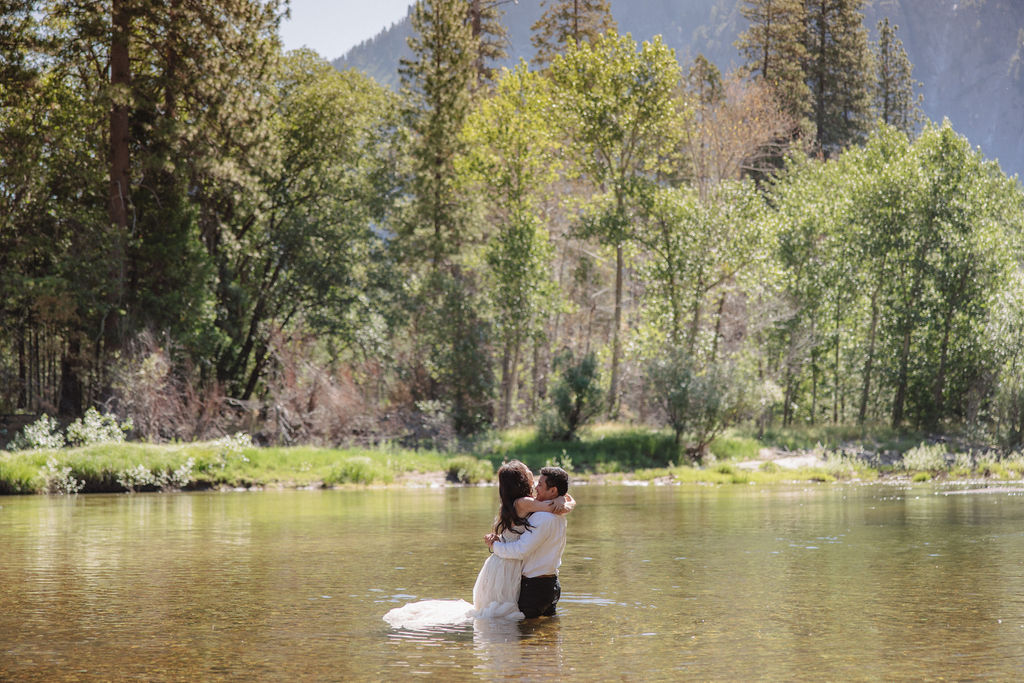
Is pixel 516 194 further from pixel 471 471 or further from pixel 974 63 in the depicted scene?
pixel 974 63

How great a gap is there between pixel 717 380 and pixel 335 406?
40.1 feet

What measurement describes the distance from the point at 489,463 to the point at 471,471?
54 centimetres

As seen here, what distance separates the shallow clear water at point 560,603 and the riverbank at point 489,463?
686 cm

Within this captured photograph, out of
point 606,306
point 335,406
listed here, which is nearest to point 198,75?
point 335,406

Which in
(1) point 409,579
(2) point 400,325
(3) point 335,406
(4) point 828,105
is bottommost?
(1) point 409,579

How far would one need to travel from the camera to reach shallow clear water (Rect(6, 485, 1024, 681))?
7.09m

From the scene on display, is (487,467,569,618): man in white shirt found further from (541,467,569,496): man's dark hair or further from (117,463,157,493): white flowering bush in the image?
(117,463,157,493): white flowering bush

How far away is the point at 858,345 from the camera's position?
4384cm

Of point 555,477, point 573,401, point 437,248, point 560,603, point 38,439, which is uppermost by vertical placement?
point 437,248

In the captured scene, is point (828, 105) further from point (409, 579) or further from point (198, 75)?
point (409, 579)

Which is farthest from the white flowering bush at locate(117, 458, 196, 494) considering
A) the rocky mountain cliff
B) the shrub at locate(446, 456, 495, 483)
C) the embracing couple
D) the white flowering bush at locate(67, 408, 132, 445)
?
the rocky mountain cliff

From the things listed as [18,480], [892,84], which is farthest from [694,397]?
[892,84]

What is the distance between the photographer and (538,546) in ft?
29.3

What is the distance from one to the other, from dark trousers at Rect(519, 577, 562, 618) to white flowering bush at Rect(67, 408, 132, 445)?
20.8m
